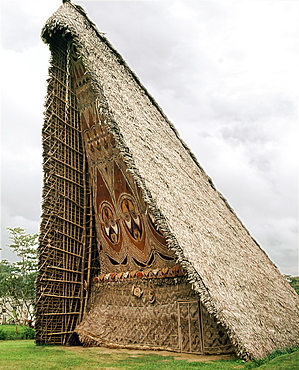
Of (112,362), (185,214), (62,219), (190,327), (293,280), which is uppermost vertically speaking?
(62,219)

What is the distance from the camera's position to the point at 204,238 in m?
6.43

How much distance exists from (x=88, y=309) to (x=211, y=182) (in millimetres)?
5239

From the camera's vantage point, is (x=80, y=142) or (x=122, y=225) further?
(x=80, y=142)

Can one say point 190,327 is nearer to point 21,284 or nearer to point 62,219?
point 62,219

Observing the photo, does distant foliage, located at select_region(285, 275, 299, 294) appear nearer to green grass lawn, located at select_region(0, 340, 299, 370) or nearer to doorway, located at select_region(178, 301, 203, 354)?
doorway, located at select_region(178, 301, 203, 354)

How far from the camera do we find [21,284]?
52.5 ft

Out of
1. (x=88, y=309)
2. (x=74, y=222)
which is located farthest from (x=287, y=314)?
(x=74, y=222)

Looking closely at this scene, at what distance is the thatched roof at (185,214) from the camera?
17.0ft

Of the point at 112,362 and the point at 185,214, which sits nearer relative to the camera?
the point at 112,362

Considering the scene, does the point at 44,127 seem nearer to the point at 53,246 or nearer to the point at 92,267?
the point at 53,246

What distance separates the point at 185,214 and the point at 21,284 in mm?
12223

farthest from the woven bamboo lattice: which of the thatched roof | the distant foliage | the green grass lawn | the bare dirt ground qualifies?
the distant foliage

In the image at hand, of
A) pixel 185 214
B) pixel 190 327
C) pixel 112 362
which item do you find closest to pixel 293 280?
pixel 190 327

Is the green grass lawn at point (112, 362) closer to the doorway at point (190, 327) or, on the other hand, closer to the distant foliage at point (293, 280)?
the doorway at point (190, 327)
